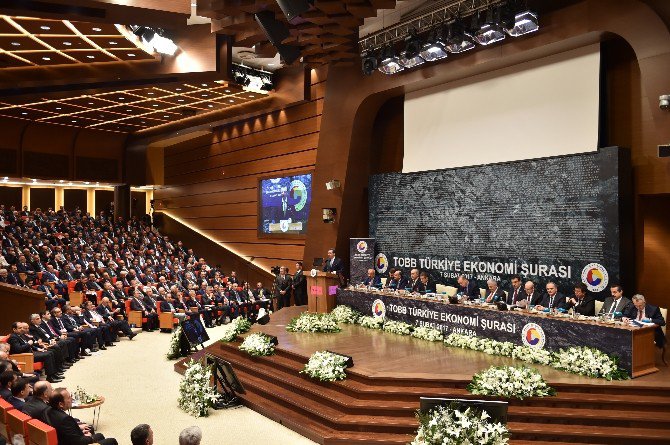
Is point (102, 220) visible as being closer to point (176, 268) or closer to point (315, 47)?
point (176, 268)

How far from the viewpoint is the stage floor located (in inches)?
240

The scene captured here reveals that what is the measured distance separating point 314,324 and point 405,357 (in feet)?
7.64

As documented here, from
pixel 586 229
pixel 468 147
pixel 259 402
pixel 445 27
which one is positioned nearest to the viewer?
pixel 259 402

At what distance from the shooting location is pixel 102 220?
1872 cm

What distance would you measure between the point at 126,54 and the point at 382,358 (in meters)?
8.38

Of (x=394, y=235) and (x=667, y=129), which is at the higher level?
(x=667, y=129)

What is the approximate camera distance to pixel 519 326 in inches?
283

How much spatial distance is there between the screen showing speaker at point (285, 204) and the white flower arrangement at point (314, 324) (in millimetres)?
5168

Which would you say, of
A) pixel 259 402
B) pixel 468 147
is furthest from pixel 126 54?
pixel 259 402

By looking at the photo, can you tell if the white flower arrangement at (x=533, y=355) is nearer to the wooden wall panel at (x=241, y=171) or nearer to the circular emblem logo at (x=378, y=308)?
the circular emblem logo at (x=378, y=308)

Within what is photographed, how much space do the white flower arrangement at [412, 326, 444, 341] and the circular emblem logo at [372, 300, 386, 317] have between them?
2.82ft

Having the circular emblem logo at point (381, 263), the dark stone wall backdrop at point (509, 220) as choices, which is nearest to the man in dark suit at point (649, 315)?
the dark stone wall backdrop at point (509, 220)

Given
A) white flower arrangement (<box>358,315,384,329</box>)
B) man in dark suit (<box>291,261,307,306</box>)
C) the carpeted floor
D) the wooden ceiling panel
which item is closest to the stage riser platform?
the carpeted floor

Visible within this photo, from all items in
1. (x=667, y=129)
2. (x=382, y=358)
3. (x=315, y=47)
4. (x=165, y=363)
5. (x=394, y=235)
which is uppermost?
(x=315, y=47)
